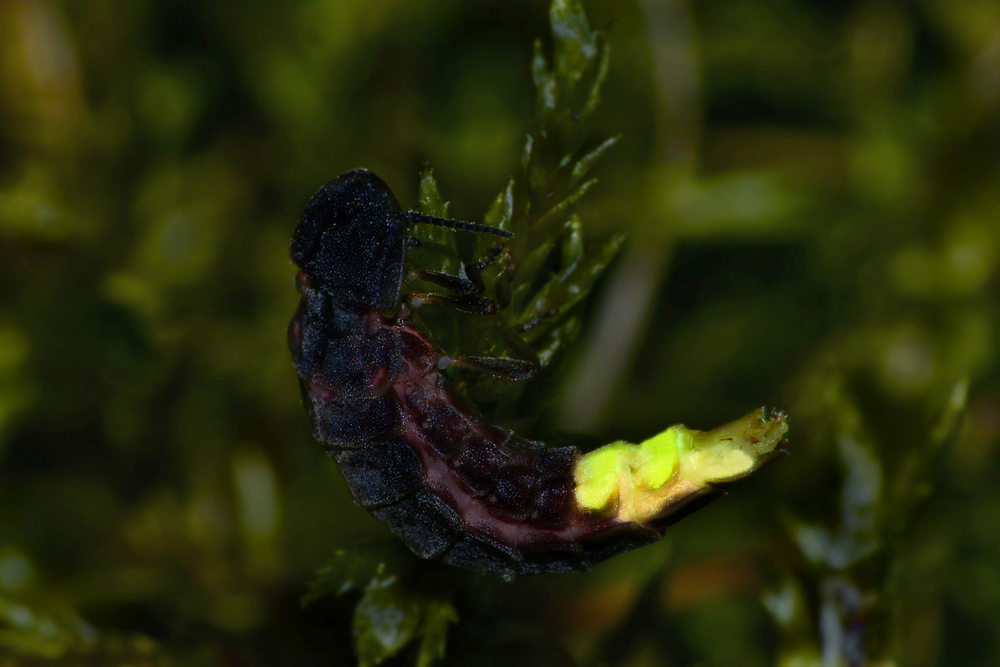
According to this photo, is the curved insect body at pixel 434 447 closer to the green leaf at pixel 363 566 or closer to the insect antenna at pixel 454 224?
the insect antenna at pixel 454 224

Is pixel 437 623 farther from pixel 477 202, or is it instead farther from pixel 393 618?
pixel 477 202

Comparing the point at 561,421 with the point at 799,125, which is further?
the point at 799,125

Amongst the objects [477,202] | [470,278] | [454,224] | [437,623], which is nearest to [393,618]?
[437,623]

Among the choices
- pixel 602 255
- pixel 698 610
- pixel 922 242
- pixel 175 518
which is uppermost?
pixel 602 255

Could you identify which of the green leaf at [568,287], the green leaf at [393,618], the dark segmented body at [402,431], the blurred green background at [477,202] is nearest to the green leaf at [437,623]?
the green leaf at [393,618]

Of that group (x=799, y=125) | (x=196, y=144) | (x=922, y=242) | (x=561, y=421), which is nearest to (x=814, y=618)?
(x=561, y=421)

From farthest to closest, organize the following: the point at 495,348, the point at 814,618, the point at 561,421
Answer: the point at 561,421 → the point at 814,618 → the point at 495,348

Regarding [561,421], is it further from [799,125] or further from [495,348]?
[799,125]

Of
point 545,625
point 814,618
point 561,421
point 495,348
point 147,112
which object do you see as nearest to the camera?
point 495,348
